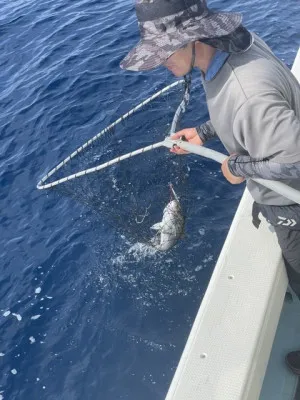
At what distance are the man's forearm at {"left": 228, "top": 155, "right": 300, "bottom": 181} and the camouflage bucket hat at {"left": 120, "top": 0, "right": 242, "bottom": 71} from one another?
900 mm

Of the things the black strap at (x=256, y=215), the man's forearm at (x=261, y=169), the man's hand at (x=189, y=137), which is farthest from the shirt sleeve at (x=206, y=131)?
the man's forearm at (x=261, y=169)

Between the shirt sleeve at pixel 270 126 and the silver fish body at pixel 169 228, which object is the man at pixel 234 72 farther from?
the silver fish body at pixel 169 228

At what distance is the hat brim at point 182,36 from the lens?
279cm

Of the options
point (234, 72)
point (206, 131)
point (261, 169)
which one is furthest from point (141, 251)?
point (234, 72)

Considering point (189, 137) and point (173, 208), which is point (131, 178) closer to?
point (173, 208)

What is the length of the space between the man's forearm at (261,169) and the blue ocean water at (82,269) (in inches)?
136

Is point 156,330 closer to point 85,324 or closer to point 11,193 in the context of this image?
point 85,324

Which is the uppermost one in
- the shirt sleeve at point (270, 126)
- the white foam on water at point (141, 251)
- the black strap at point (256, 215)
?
the shirt sleeve at point (270, 126)

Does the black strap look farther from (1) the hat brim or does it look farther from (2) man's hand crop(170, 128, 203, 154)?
(1) the hat brim

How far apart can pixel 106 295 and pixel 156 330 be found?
1.02 m

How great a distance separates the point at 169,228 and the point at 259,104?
4236 millimetres

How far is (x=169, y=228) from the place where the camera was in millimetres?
6734

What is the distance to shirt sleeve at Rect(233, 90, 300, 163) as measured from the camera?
2.59 metres

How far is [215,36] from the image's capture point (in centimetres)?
278
